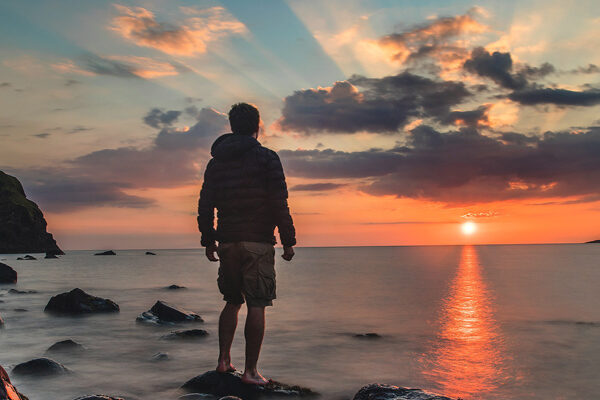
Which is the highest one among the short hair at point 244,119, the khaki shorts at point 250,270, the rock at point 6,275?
the short hair at point 244,119

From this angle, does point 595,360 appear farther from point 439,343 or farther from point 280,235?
point 280,235

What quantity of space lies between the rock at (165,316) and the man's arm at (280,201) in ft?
27.2

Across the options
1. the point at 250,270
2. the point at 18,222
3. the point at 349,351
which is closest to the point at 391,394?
the point at 250,270

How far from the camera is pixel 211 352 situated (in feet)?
30.1

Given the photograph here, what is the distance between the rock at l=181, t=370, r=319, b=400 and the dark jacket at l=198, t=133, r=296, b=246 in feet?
5.85

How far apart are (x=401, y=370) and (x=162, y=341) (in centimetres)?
511

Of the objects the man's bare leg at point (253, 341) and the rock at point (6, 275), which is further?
the rock at point (6, 275)

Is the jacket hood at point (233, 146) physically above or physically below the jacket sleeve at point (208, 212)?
above

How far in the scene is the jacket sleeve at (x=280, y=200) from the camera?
19.1ft

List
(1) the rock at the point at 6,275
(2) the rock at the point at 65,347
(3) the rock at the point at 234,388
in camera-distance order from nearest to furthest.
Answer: (3) the rock at the point at 234,388
(2) the rock at the point at 65,347
(1) the rock at the point at 6,275

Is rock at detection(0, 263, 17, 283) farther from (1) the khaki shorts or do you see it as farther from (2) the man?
(1) the khaki shorts

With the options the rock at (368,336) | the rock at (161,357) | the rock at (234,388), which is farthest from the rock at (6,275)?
the rock at (234,388)

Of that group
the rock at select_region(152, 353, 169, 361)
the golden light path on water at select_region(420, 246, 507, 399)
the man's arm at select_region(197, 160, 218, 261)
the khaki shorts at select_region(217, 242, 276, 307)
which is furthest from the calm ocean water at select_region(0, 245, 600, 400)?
the man's arm at select_region(197, 160, 218, 261)

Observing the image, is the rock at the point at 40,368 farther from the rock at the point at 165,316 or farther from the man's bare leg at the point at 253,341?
the rock at the point at 165,316
